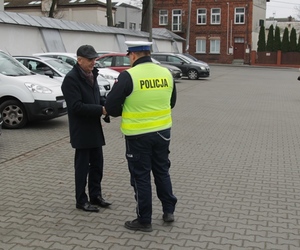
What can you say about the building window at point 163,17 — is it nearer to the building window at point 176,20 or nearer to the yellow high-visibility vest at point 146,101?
the building window at point 176,20

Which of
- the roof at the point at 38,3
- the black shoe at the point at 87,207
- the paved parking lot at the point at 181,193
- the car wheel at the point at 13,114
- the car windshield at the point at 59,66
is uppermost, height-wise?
the roof at the point at 38,3

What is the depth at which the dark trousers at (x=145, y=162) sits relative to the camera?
4.53m

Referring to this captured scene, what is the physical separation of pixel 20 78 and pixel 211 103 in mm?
8115

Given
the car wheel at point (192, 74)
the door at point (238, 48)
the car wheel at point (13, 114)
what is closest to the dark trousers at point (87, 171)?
the car wheel at point (13, 114)

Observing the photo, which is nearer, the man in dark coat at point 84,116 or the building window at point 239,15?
the man in dark coat at point 84,116

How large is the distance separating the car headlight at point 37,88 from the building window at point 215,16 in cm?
5131

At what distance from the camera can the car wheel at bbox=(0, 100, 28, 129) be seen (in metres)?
10.4

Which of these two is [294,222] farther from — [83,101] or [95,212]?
[83,101]

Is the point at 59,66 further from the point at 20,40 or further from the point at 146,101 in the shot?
the point at 146,101

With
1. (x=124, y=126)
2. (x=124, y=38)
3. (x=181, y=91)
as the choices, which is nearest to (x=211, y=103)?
(x=181, y=91)

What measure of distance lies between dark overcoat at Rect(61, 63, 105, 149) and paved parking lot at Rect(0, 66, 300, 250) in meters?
0.82

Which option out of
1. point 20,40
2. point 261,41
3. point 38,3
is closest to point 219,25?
point 261,41

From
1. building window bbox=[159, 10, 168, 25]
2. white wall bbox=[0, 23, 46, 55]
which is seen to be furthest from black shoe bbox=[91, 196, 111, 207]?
building window bbox=[159, 10, 168, 25]

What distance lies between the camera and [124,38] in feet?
114
